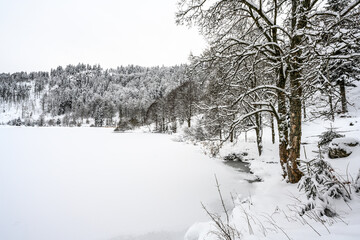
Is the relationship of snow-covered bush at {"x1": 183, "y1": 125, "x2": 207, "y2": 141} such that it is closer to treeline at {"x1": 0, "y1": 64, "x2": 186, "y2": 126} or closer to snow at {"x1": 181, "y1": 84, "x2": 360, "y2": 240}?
snow at {"x1": 181, "y1": 84, "x2": 360, "y2": 240}

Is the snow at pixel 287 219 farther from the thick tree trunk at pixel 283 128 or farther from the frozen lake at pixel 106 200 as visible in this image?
the frozen lake at pixel 106 200

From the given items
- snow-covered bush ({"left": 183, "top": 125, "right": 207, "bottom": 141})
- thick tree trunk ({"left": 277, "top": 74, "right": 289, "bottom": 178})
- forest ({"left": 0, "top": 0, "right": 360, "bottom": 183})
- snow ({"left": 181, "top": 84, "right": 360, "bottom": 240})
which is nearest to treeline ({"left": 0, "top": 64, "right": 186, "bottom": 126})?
forest ({"left": 0, "top": 0, "right": 360, "bottom": 183})

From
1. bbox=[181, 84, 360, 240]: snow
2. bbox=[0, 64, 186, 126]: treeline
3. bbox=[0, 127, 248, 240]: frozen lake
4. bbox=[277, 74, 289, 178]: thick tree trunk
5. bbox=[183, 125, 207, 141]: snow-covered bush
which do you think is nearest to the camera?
bbox=[181, 84, 360, 240]: snow

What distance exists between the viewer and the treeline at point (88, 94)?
86.4 m

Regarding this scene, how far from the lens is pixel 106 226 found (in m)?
4.71

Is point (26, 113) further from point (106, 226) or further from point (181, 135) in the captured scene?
point (106, 226)

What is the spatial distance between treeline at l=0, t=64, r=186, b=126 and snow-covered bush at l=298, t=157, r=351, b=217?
53.5 meters

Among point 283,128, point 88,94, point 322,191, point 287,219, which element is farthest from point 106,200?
point 88,94

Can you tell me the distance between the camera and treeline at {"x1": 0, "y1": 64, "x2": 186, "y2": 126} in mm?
86375

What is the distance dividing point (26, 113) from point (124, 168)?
166m

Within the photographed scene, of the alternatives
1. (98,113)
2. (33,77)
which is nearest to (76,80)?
(33,77)

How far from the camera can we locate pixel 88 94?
134 metres

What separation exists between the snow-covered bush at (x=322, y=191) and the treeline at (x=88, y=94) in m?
53.5

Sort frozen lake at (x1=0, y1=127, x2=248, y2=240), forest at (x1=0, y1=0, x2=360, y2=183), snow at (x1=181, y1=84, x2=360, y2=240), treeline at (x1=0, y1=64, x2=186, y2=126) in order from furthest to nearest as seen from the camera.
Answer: treeline at (x1=0, y1=64, x2=186, y2=126) → frozen lake at (x1=0, y1=127, x2=248, y2=240) → forest at (x1=0, y1=0, x2=360, y2=183) → snow at (x1=181, y1=84, x2=360, y2=240)
